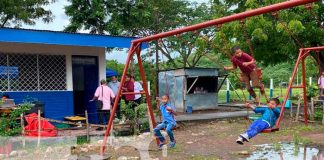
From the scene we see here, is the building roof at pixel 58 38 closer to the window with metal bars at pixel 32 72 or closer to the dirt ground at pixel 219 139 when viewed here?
the window with metal bars at pixel 32 72

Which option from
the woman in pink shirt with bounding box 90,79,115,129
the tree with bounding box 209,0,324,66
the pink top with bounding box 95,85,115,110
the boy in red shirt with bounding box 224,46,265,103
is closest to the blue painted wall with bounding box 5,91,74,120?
the woman in pink shirt with bounding box 90,79,115,129

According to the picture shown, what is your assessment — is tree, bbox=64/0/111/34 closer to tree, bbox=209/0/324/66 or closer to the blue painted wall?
tree, bbox=209/0/324/66

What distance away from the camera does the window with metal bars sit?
12469 millimetres

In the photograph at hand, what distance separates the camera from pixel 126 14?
76.7 ft

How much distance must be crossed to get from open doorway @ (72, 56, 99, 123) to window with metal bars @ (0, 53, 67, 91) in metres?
0.68

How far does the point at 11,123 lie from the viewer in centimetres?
1043

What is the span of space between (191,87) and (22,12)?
31.5 feet

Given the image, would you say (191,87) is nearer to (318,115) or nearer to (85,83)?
(318,115)

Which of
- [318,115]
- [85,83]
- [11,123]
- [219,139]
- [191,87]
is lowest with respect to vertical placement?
[219,139]

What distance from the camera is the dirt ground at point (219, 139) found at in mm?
9567

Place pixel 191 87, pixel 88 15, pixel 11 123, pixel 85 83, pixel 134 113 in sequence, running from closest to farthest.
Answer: pixel 11 123, pixel 134 113, pixel 85 83, pixel 191 87, pixel 88 15

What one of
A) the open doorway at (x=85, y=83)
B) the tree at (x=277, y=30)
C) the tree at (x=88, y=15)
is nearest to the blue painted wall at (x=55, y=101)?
the open doorway at (x=85, y=83)

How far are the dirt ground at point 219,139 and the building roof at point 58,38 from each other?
3462 millimetres

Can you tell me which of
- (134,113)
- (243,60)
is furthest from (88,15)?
(243,60)
